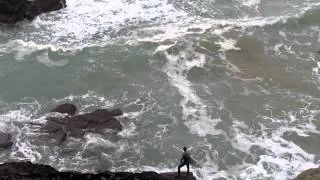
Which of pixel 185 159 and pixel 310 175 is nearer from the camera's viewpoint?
pixel 185 159

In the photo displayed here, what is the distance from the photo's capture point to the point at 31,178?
15984 mm

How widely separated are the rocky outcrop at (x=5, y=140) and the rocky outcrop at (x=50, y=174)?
1.89m

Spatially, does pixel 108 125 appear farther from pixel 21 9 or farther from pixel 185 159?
pixel 21 9

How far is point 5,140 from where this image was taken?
18781mm

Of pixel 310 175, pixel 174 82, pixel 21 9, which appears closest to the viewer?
pixel 310 175

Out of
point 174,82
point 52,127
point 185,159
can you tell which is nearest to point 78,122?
point 52,127

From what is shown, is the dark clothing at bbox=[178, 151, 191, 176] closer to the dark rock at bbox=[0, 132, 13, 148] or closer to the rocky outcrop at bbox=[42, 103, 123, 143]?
the rocky outcrop at bbox=[42, 103, 123, 143]

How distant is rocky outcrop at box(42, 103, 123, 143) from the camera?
19.1 m

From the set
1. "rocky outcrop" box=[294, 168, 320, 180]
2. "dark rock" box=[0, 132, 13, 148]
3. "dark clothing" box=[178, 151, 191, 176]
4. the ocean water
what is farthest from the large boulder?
"rocky outcrop" box=[294, 168, 320, 180]

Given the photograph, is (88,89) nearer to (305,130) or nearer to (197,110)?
(197,110)

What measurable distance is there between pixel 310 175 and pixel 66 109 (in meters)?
8.98

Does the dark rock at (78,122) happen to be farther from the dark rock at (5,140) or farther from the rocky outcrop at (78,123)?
the dark rock at (5,140)

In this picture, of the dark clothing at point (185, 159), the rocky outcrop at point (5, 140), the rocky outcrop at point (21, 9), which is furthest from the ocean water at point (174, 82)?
the dark clothing at point (185, 159)

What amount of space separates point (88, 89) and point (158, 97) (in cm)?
288
